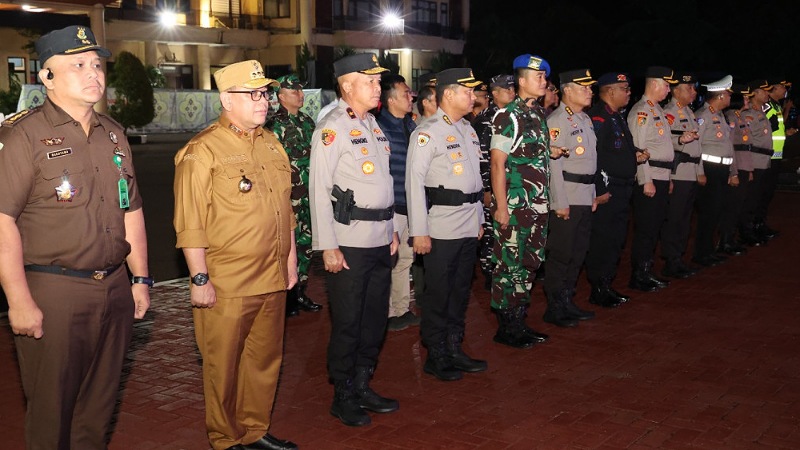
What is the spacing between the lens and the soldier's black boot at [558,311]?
27.1ft

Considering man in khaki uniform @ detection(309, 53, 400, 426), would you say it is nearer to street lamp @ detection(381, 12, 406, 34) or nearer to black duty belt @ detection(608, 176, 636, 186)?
black duty belt @ detection(608, 176, 636, 186)

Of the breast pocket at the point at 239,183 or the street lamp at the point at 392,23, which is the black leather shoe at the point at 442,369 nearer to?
the breast pocket at the point at 239,183

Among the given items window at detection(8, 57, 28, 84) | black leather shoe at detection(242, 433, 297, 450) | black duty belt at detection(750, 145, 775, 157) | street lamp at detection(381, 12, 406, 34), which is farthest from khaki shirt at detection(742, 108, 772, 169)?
street lamp at detection(381, 12, 406, 34)

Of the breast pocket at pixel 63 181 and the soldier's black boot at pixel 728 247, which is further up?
the breast pocket at pixel 63 181

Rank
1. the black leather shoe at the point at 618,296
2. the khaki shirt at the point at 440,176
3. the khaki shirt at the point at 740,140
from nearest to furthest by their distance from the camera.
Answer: the khaki shirt at the point at 440,176 → the black leather shoe at the point at 618,296 → the khaki shirt at the point at 740,140

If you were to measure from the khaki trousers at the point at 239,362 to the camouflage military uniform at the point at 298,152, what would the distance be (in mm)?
3341

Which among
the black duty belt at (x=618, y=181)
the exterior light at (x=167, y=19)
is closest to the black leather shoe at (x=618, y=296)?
the black duty belt at (x=618, y=181)

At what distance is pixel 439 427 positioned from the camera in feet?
18.6

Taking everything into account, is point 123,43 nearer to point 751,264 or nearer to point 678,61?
point 678,61

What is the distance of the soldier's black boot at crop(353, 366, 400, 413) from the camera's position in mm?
5902

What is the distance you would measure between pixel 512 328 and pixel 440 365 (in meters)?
1.15

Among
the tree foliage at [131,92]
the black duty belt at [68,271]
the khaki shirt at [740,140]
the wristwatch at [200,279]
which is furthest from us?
the tree foliage at [131,92]

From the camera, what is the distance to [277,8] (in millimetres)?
50438

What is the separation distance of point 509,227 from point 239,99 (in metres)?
3.18
